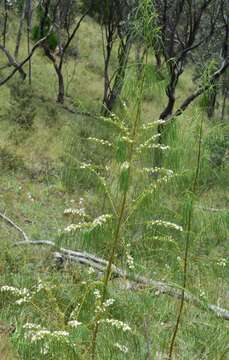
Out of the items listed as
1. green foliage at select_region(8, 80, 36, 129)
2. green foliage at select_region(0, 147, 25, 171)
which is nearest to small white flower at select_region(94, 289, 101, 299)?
green foliage at select_region(0, 147, 25, 171)

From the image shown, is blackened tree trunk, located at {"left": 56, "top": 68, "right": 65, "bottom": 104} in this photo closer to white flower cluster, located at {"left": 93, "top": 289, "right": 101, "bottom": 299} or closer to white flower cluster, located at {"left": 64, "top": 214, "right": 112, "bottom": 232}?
white flower cluster, located at {"left": 64, "top": 214, "right": 112, "bottom": 232}

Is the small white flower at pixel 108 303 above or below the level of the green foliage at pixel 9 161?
above

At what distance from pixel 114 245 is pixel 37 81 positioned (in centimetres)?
1867

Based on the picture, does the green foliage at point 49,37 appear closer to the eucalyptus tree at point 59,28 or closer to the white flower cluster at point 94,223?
the eucalyptus tree at point 59,28

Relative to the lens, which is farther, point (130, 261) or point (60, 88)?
point (60, 88)

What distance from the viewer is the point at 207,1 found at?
13898 mm

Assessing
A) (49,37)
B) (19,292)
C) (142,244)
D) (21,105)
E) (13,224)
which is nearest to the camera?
(19,292)

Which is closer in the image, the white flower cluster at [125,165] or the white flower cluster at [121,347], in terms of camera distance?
the white flower cluster at [125,165]

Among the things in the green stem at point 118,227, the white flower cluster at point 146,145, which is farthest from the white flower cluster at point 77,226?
the white flower cluster at point 146,145

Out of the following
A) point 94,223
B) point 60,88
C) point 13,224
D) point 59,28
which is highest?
point 59,28

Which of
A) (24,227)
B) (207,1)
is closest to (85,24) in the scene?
(207,1)

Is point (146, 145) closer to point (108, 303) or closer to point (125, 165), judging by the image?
point (125, 165)

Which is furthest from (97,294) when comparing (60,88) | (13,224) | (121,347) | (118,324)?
(60,88)

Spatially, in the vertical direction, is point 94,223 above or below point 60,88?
above
